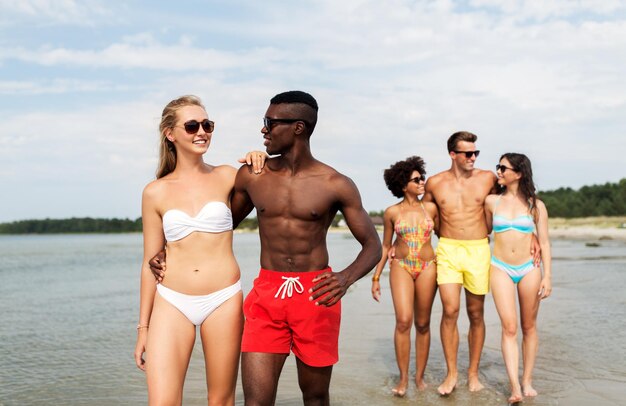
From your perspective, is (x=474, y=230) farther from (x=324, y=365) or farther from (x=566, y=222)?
(x=566, y=222)

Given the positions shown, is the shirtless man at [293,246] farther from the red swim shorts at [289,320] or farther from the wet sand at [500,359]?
the wet sand at [500,359]

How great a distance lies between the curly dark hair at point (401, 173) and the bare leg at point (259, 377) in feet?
12.5

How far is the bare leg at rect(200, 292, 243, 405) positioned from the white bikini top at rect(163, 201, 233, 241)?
481 mm

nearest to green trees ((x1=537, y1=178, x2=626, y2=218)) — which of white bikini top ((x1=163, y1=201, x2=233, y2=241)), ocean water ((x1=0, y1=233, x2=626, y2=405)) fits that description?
ocean water ((x1=0, y1=233, x2=626, y2=405))

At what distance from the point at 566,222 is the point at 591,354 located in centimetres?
5980

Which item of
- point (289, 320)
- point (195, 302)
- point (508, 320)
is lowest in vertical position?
point (508, 320)

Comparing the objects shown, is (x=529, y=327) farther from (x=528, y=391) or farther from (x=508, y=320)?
(x=528, y=391)

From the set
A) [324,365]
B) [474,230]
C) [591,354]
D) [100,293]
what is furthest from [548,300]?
[100,293]

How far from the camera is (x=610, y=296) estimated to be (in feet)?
51.6

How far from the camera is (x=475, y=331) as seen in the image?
25.4 feet

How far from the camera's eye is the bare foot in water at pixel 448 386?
7.54 metres

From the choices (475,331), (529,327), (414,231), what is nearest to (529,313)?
(529,327)

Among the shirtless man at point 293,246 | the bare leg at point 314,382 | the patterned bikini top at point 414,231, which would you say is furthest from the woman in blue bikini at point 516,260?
the shirtless man at point 293,246

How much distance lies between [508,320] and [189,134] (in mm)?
4344
